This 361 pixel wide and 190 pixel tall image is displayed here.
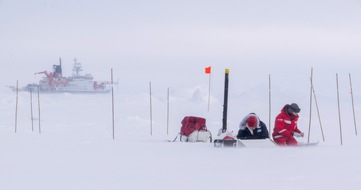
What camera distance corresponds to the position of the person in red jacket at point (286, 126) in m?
9.59

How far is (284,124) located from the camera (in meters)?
9.70

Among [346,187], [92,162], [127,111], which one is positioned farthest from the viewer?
[127,111]

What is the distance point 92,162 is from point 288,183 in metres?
2.92

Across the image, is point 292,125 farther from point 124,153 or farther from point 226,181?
point 226,181

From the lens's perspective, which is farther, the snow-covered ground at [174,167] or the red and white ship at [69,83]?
the red and white ship at [69,83]

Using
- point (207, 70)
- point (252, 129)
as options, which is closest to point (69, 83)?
point (207, 70)

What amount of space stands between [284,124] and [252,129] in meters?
0.60

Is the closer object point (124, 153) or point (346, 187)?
point (346, 187)

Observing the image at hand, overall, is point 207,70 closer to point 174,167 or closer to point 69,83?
point 174,167

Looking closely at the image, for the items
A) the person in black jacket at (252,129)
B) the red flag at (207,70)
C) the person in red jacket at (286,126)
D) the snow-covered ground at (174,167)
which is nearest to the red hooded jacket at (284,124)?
the person in red jacket at (286,126)

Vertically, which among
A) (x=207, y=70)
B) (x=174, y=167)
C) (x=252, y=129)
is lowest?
(x=174, y=167)

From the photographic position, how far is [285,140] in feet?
32.1

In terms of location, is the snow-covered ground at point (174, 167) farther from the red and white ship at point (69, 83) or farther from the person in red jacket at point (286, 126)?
the red and white ship at point (69, 83)

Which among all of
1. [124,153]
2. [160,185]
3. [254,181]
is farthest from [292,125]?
[160,185]
